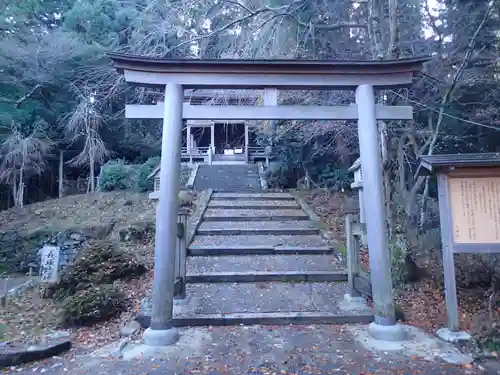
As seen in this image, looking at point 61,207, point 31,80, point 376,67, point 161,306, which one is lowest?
point 161,306

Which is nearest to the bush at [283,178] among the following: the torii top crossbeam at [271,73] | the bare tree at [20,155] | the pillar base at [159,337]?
the bare tree at [20,155]

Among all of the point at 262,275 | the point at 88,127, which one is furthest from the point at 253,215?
the point at 88,127

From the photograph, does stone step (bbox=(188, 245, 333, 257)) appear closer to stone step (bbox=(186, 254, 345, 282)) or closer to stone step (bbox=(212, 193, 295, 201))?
stone step (bbox=(186, 254, 345, 282))

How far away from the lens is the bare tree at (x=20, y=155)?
1669 cm

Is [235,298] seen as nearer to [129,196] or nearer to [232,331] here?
[232,331]

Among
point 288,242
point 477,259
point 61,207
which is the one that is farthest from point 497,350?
point 61,207

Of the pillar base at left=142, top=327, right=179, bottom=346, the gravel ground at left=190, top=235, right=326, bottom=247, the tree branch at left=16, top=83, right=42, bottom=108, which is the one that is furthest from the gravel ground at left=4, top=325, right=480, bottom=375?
the tree branch at left=16, top=83, right=42, bottom=108

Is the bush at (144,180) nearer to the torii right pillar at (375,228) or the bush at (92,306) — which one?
the bush at (92,306)

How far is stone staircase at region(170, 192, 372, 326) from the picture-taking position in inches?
204

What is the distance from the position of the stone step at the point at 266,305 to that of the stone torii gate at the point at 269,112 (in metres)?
0.64

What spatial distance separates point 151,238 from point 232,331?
Result: 5.64m

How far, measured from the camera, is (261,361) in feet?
12.9

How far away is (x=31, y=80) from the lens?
18.5 meters

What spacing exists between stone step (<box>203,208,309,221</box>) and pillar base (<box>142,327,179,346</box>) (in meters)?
6.21
